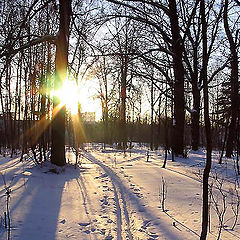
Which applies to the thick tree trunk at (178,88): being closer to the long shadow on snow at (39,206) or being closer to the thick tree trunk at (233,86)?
the thick tree trunk at (233,86)

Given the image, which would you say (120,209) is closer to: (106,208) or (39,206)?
(106,208)

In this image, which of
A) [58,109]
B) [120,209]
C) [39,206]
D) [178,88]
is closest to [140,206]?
[120,209]

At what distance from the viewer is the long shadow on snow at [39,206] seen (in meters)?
3.23

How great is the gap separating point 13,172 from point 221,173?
226 inches

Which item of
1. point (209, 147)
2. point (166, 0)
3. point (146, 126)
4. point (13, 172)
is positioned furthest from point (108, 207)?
point (146, 126)

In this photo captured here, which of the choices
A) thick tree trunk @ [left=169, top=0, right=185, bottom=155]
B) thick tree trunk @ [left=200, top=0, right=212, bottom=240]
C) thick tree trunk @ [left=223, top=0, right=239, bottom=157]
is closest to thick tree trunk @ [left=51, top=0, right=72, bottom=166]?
thick tree trunk @ [left=169, top=0, right=185, bottom=155]

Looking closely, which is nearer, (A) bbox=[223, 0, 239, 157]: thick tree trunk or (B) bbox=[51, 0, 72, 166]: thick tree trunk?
(B) bbox=[51, 0, 72, 166]: thick tree trunk

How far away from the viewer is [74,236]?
317cm

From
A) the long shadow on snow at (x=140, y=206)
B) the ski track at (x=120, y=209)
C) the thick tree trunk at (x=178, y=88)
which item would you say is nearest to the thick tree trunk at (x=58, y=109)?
the long shadow on snow at (x=140, y=206)

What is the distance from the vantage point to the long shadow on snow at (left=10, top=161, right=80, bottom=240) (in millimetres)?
3230

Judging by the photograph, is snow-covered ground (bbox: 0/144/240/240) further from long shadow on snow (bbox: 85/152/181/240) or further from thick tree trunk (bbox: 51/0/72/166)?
thick tree trunk (bbox: 51/0/72/166)

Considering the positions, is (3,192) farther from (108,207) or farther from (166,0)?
(166,0)

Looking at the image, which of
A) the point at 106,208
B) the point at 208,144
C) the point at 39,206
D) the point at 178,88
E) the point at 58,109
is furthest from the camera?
the point at 178,88

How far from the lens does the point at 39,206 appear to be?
4207 millimetres
